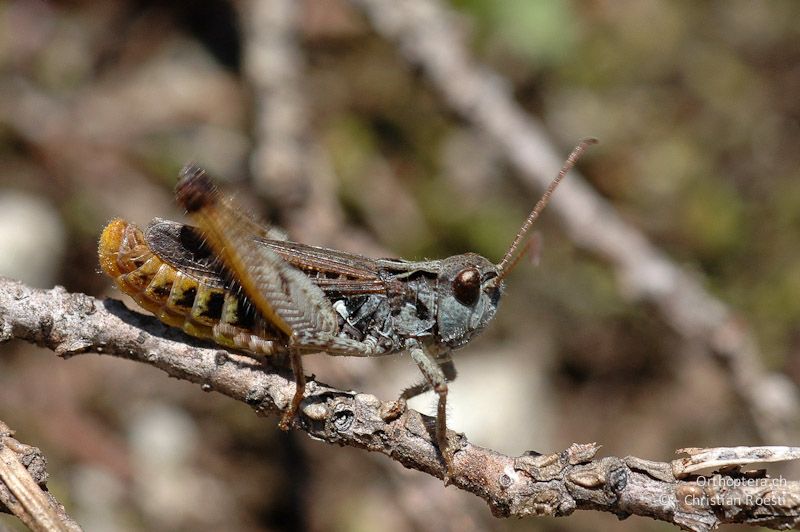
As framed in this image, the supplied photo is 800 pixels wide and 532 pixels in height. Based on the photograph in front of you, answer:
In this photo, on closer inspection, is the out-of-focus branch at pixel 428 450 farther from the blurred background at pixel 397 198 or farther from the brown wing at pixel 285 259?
the blurred background at pixel 397 198

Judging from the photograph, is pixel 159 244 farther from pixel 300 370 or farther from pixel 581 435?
pixel 581 435

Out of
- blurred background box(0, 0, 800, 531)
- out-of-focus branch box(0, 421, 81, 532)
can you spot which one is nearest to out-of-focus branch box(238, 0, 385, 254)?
blurred background box(0, 0, 800, 531)

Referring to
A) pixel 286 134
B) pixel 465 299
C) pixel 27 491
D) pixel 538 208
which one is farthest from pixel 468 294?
pixel 286 134

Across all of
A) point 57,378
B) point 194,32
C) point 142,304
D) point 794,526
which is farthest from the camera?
point 194,32

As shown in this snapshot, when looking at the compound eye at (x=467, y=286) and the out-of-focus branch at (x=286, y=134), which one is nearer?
the compound eye at (x=467, y=286)

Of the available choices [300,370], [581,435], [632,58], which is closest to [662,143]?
[632,58]

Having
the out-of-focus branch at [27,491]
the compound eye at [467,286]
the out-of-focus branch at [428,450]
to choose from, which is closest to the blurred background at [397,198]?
the compound eye at [467,286]

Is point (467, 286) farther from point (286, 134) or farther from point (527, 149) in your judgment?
point (527, 149)
